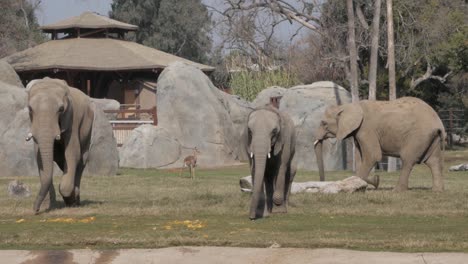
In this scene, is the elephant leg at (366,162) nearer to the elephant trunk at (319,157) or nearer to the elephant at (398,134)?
the elephant at (398,134)

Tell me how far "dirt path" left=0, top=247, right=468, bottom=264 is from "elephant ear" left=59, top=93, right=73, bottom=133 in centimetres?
457

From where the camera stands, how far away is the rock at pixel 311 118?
40.3 meters

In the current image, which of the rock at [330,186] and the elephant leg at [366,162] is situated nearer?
the rock at [330,186]

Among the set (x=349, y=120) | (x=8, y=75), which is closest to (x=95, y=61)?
(x=8, y=75)

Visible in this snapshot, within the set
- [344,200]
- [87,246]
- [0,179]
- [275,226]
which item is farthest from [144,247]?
[0,179]

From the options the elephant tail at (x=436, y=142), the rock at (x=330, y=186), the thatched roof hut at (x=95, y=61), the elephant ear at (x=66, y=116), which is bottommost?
the rock at (x=330, y=186)

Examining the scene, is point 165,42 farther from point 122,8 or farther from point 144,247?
point 144,247

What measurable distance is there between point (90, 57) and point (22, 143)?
2976 cm

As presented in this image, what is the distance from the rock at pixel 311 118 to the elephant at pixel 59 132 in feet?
66.1

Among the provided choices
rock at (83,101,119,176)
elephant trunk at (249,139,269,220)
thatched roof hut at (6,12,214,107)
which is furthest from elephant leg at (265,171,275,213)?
thatched roof hut at (6,12,214,107)

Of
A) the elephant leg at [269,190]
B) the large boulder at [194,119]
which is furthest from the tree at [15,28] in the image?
the elephant leg at [269,190]

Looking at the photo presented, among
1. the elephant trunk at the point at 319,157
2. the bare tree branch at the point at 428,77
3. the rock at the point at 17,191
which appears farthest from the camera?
the bare tree branch at the point at 428,77

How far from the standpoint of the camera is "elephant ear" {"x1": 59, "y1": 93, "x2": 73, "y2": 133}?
19.1 metres

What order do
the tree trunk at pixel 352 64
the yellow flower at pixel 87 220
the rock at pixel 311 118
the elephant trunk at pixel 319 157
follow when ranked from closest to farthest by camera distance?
the yellow flower at pixel 87 220 → the elephant trunk at pixel 319 157 → the rock at pixel 311 118 → the tree trunk at pixel 352 64
